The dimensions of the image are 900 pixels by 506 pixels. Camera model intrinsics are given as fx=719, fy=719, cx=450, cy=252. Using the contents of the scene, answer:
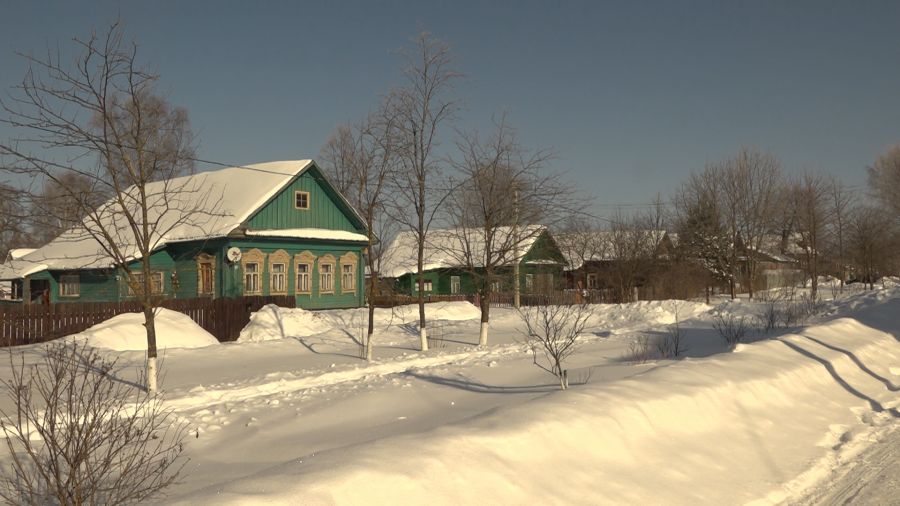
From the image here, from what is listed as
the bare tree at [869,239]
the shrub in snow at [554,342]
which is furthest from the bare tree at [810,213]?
the shrub in snow at [554,342]

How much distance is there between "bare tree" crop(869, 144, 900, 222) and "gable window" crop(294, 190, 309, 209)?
4173 cm

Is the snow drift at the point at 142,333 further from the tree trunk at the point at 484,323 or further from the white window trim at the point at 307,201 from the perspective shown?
the white window trim at the point at 307,201

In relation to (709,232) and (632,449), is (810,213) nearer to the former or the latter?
(709,232)

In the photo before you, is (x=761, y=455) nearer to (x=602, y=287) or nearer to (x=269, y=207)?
(x=269, y=207)

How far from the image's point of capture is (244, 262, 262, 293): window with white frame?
90.2 ft

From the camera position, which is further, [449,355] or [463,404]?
[449,355]

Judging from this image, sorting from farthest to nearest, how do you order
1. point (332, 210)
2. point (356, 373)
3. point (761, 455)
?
1. point (332, 210)
2. point (356, 373)
3. point (761, 455)

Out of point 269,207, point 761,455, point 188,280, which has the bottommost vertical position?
point 761,455

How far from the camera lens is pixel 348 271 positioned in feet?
104

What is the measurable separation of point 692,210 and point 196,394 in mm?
39675

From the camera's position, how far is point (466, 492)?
5469 mm

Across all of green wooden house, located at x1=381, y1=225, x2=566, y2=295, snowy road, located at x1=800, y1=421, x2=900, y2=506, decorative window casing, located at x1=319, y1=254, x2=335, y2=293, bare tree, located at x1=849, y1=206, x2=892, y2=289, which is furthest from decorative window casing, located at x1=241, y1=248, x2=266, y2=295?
bare tree, located at x1=849, y1=206, x2=892, y2=289

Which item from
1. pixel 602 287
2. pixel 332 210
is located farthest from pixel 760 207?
pixel 332 210

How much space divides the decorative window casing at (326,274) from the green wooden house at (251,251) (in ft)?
0.14
